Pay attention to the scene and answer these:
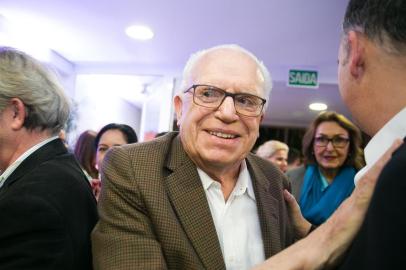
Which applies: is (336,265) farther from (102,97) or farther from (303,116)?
(303,116)

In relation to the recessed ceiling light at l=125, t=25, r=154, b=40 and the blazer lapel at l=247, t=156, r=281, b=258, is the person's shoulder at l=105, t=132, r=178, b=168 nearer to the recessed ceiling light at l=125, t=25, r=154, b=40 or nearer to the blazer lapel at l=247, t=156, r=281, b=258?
the blazer lapel at l=247, t=156, r=281, b=258

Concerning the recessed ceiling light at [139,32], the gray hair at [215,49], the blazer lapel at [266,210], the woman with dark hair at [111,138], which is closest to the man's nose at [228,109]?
the gray hair at [215,49]

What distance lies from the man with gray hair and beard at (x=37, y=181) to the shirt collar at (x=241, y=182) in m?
0.37

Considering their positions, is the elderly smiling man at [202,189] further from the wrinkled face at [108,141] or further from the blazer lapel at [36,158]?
the wrinkled face at [108,141]

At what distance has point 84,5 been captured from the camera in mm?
3359

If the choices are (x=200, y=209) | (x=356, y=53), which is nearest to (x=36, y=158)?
(x=200, y=209)

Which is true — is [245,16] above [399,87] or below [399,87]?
above

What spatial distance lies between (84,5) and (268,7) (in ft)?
5.21

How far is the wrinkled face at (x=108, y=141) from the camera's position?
2.85 m

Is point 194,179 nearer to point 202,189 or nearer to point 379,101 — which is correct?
point 202,189

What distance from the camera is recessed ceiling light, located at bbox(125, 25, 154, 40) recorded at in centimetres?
379

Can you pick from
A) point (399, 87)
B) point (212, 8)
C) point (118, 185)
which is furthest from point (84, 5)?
point (399, 87)

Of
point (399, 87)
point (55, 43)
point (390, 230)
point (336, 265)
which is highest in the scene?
point (55, 43)

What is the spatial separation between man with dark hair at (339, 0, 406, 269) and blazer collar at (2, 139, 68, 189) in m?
0.90
